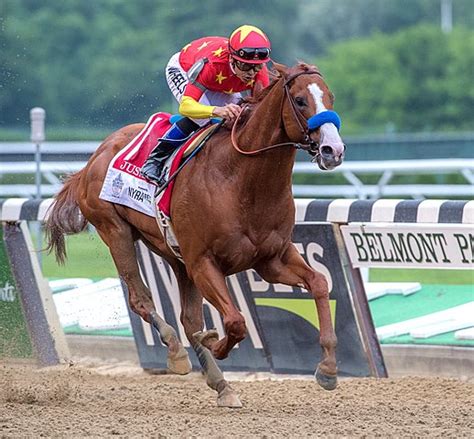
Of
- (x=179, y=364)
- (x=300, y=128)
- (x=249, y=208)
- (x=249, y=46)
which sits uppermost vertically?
(x=249, y=46)

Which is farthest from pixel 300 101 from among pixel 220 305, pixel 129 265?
pixel 129 265

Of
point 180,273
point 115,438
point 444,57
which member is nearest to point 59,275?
point 180,273

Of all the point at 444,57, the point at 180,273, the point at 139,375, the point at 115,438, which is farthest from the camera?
the point at 444,57

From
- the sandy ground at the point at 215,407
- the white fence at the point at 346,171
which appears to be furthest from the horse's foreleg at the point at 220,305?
the white fence at the point at 346,171

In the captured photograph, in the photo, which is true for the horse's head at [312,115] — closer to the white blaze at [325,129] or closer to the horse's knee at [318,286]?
the white blaze at [325,129]

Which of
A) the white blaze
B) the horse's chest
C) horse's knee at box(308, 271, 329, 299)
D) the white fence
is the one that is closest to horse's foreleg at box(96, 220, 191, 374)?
the horse's chest

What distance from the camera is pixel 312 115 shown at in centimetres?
590

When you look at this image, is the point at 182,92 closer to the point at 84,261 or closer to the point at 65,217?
the point at 65,217

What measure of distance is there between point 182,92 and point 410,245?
→ 5.03 ft

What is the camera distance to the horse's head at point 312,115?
5.70 metres

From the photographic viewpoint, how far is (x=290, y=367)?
25.7 ft

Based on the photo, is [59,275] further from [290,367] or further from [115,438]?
[115,438]

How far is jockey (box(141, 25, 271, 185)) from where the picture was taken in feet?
20.8

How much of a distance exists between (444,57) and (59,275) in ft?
105
